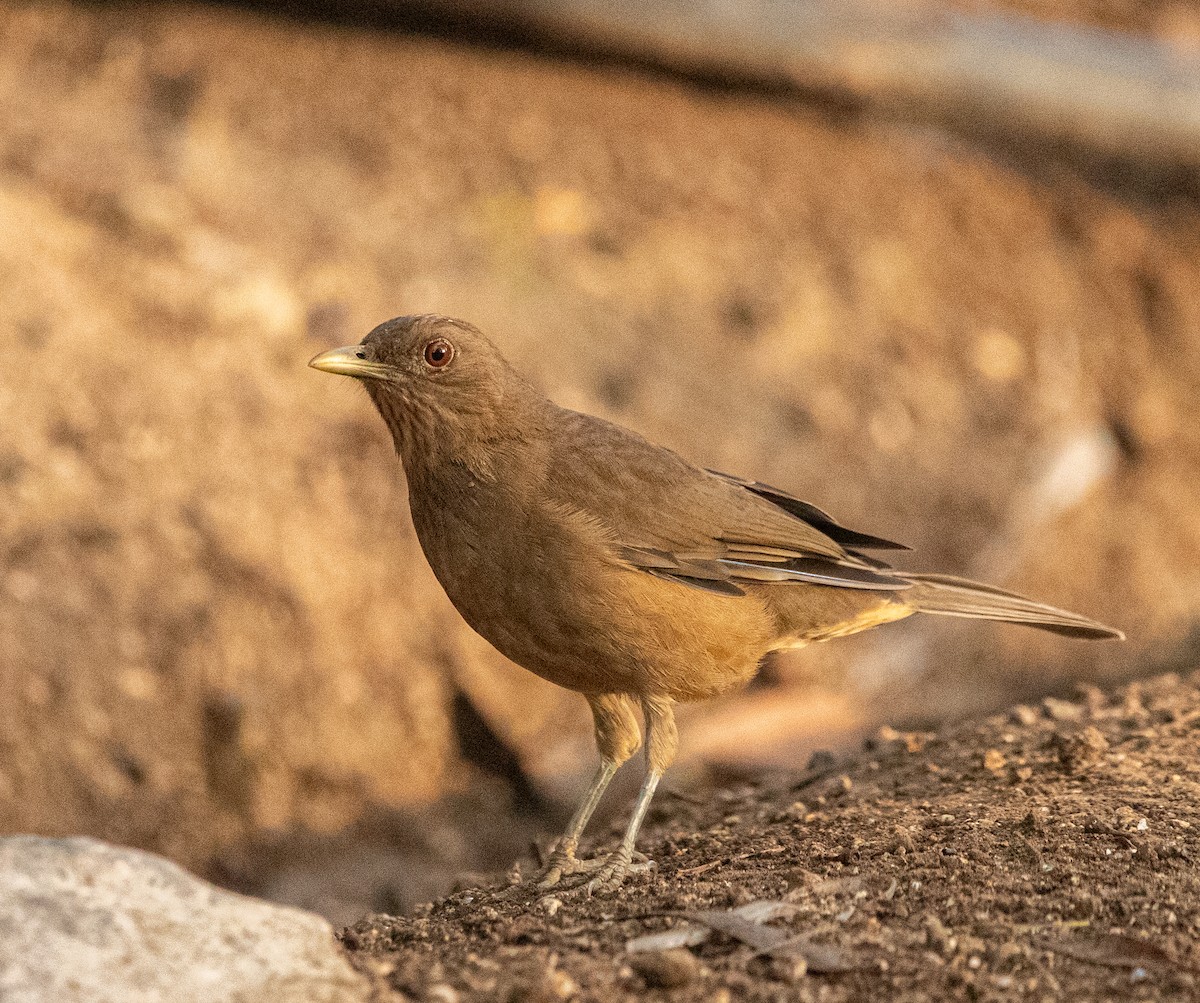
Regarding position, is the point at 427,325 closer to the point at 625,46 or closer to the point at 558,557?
the point at 558,557

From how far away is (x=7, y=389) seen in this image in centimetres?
883

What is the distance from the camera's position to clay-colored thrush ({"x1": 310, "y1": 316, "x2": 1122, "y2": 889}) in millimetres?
5293

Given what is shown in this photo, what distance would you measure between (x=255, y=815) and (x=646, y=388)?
4029 millimetres

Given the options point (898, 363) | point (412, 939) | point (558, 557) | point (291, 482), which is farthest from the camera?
point (898, 363)

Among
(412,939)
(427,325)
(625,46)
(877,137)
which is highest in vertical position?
(877,137)

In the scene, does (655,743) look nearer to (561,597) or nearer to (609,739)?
(609,739)

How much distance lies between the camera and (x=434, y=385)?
563cm

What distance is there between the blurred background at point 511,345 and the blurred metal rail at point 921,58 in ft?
0.11

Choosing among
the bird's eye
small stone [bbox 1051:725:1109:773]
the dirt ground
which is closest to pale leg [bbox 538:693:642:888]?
the dirt ground

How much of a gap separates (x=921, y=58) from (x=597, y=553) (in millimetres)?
7372

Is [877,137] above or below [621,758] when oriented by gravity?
above

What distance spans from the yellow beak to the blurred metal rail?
5.67 metres

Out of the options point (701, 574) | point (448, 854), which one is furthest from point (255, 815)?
point (701, 574)

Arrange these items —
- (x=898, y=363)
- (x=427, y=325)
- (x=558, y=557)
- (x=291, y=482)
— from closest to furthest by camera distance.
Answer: (x=558, y=557) < (x=427, y=325) < (x=291, y=482) < (x=898, y=363)
